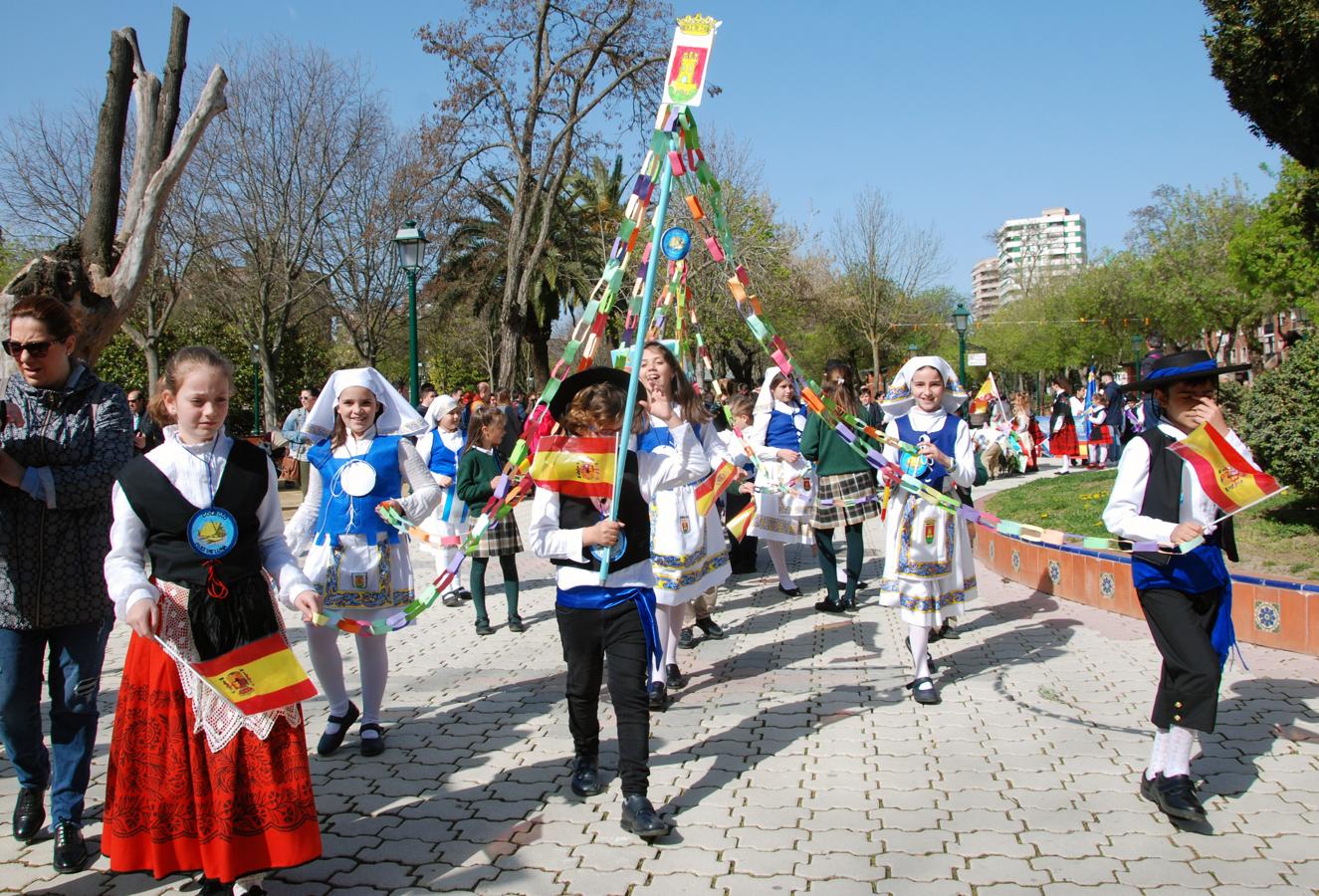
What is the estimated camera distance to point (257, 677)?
318 centimetres

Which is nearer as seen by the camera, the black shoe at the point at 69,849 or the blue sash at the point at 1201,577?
the black shoe at the point at 69,849

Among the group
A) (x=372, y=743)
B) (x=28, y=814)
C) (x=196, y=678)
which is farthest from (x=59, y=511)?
(x=372, y=743)

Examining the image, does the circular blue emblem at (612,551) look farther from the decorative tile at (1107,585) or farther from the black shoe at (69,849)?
the decorative tile at (1107,585)

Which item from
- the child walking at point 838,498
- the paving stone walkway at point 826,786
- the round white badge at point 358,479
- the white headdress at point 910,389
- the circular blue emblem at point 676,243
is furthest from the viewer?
the child walking at point 838,498

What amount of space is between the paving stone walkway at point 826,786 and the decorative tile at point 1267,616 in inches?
11.6

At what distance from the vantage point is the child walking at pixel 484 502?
752cm

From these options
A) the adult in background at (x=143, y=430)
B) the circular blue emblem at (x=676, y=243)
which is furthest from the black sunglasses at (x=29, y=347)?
the adult in background at (x=143, y=430)

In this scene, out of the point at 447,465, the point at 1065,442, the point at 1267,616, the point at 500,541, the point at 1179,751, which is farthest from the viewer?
the point at 1065,442

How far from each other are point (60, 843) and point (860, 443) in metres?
4.14

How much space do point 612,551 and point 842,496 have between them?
419 cm

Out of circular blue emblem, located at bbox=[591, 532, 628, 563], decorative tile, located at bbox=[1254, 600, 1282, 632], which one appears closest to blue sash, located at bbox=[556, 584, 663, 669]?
circular blue emblem, located at bbox=[591, 532, 628, 563]

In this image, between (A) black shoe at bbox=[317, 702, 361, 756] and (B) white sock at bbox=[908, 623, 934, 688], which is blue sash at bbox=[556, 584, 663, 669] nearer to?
(A) black shoe at bbox=[317, 702, 361, 756]

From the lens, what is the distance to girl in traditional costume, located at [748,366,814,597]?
835 centimetres

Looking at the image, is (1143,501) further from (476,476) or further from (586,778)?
(476,476)
